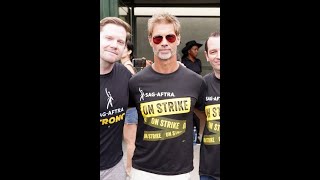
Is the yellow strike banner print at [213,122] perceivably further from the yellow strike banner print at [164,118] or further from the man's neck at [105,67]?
the man's neck at [105,67]

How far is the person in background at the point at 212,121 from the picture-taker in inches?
88.2

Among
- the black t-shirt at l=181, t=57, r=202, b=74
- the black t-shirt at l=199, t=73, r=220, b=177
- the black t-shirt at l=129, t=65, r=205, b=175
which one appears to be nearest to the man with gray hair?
the black t-shirt at l=129, t=65, r=205, b=175

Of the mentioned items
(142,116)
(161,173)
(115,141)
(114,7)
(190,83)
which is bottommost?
(161,173)

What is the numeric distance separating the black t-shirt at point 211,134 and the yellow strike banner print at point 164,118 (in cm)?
18

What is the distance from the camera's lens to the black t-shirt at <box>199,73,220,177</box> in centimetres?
224

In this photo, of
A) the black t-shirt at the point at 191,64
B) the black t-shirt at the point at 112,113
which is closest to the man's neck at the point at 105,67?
the black t-shirt at the point at 112,113

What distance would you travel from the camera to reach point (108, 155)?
2.11 metres

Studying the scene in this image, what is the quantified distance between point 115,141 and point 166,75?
1.54 feet

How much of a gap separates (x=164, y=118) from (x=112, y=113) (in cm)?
28

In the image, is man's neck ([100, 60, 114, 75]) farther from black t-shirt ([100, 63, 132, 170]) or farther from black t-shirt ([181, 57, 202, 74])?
black t-shirt ([181, 57, 202, 74])

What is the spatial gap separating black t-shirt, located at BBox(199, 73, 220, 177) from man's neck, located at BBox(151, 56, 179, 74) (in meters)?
0.25
